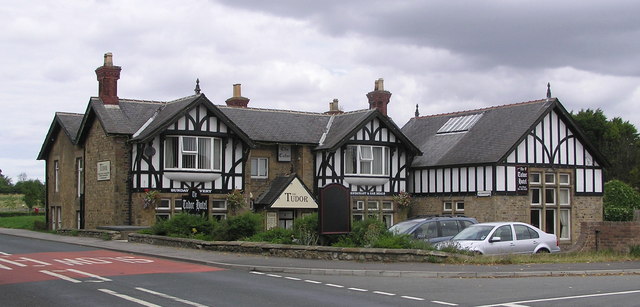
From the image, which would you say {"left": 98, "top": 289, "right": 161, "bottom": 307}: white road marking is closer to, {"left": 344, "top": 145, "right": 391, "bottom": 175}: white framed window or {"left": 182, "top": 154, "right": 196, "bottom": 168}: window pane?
{"left": 182, "top": 154, "right": 196, "bottom": 168}: window pane

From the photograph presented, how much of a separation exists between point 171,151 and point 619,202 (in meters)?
25.8

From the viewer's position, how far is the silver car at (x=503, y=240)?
2225 cm

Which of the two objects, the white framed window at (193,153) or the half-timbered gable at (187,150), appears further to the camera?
the white framed window at (193,153)

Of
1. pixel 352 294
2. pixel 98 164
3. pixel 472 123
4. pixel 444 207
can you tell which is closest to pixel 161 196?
pixel 98 164

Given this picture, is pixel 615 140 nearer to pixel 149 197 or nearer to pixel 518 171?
pixel 518 171

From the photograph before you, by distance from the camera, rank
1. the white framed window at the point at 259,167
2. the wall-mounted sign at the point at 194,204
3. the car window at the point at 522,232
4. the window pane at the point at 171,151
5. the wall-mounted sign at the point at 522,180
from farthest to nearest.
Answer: the white framed window at the point at 259,167
the wall-mounted sign at the point at 522,180
the window pane at the point at 171,151
the wall-mounted sign at the point at 194,204
the car window at the point at 522,232

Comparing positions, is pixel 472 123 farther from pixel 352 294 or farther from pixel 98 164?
pixel 352 294

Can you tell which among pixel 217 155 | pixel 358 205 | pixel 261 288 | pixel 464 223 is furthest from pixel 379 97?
pixel 261 288

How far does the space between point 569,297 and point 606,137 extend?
186ft

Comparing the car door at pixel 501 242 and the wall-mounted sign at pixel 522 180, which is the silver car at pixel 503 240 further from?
the wall-mounted sign at pixel 522 180

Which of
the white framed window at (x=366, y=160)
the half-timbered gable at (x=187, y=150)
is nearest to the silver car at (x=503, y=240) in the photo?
the half-timbered gable at (x=187, y=150)

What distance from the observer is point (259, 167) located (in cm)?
3919

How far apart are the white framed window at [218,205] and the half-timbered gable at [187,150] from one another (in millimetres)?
518

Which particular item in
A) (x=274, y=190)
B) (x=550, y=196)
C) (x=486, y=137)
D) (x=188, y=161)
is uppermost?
(x=486, y=137)
